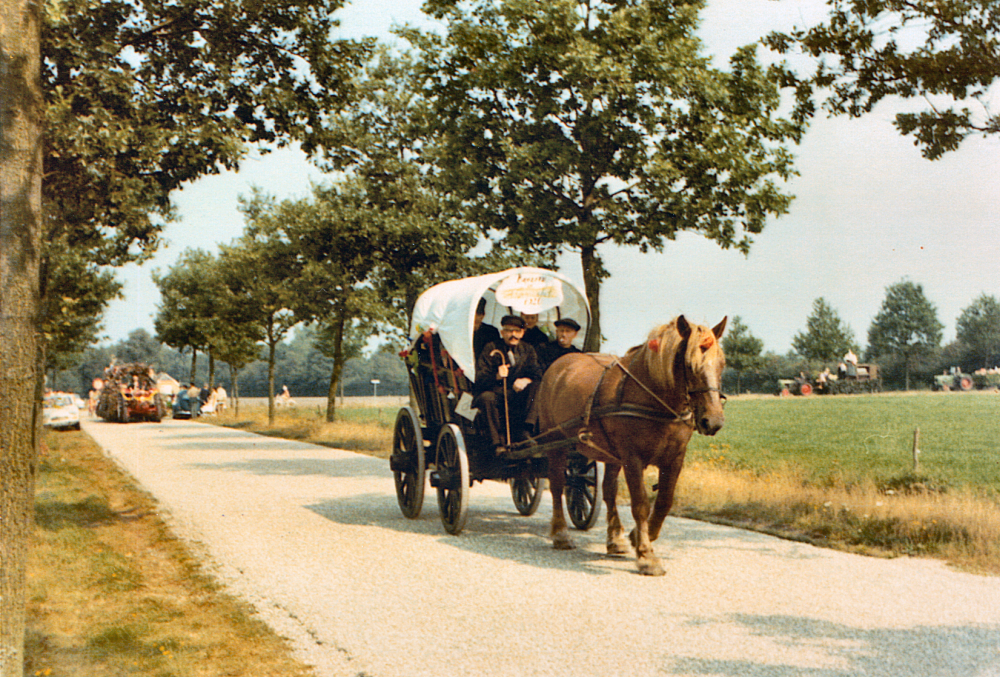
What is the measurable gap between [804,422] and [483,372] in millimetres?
24866

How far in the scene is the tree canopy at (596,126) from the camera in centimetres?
1229

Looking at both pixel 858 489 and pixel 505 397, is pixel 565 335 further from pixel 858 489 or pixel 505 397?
pixel 858 489

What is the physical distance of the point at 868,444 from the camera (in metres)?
20.7

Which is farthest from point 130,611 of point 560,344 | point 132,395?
point 132,395

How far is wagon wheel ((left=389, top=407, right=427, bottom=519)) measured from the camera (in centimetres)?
977

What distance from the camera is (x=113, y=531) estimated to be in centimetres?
917

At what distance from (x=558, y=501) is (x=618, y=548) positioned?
774 mm

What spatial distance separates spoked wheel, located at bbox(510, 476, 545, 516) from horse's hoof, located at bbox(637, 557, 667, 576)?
10.9 feet

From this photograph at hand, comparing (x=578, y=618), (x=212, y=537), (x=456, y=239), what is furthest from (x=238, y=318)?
(x=578, y=618)

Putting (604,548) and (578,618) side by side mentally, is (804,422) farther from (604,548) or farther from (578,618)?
(578,618)

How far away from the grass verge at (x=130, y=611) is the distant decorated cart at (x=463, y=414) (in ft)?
8.66

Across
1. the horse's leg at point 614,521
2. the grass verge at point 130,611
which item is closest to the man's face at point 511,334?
the horse's leg at point 614,521

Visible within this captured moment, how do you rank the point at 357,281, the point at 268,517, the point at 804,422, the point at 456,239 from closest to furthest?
the point at 268,517 → the point at 456,239 → the point at 357,281 → the point at 804,422

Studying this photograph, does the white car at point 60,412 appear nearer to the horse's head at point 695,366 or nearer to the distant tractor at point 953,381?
the horse's head at point 695,366
